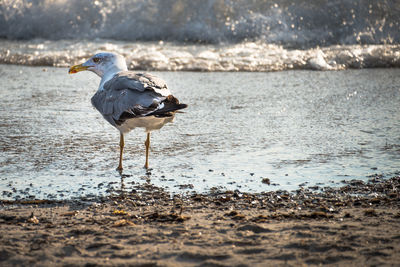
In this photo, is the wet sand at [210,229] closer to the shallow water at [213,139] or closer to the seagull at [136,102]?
the shallow water at [213,139]

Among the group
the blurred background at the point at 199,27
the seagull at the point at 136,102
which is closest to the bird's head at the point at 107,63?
the seagull at the point at 136,102

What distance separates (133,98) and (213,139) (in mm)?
1219

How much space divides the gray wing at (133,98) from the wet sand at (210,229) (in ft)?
2.17

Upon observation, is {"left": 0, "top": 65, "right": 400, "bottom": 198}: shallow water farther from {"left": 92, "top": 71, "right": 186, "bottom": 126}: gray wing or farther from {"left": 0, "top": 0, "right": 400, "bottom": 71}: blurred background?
{"left": 0, "top": 0, "right": 400, "bottom": 71}: blurred background

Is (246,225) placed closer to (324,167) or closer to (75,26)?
(324,167)

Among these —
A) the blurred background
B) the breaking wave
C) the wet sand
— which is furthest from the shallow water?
the breaking wave

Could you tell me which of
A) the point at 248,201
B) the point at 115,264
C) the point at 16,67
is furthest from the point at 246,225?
the point at 16,67

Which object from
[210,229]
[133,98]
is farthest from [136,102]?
[210,229]

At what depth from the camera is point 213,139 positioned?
17.0 ft

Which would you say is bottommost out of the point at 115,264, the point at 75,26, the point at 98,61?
the point at 115,264

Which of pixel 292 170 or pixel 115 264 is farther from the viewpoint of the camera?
pixel 292 170

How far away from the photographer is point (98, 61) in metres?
5.17

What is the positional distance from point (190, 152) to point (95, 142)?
97cm

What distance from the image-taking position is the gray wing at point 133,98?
13.4 feet
